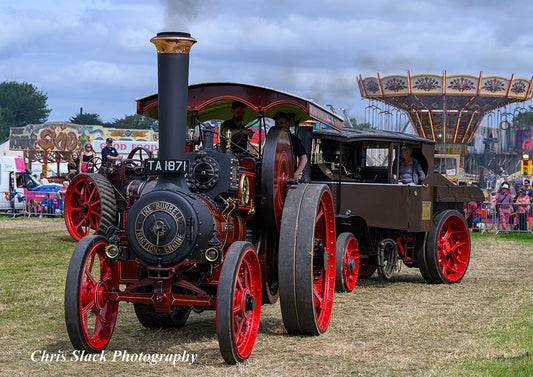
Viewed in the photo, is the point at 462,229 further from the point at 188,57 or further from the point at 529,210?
the point at 529,210

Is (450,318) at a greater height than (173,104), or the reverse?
(173,104)

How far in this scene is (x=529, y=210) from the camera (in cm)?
1786

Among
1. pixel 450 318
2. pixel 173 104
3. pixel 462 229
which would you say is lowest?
pixel 450 318

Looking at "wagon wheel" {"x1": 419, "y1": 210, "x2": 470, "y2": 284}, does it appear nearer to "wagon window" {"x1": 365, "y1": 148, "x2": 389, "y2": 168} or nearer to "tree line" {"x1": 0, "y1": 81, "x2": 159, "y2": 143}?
"wagon window" {"x1": 365, "y1": 148, "x2": 389, "y2": 168}

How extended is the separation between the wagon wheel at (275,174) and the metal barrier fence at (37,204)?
640 inches

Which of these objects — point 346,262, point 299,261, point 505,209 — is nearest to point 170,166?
point 299,261

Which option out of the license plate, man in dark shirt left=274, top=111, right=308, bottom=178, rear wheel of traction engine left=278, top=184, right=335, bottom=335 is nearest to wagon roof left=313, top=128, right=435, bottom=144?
man in dark shirt left=274, top=111, right=308, bottom=178

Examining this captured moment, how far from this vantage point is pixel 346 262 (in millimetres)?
8289

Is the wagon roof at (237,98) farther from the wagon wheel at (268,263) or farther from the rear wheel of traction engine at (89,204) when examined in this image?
the rear wheel of traction engine at (89,204)

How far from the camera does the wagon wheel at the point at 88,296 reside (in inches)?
184

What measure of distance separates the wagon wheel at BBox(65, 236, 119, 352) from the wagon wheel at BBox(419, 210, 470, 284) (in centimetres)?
516

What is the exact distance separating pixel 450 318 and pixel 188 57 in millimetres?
3639

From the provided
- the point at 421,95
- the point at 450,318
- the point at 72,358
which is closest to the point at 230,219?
the point at 72,358

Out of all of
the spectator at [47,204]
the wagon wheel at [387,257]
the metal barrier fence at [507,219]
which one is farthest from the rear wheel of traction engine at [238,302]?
the spectator at [47,204]
